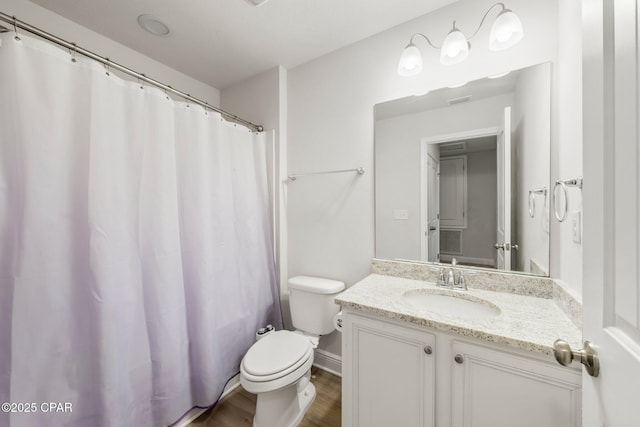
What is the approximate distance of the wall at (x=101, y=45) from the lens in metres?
1.25

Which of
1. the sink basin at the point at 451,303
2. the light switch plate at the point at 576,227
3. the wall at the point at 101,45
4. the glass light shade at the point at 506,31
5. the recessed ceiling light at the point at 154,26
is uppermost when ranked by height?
the recessed ceiling light at the point at 154,26

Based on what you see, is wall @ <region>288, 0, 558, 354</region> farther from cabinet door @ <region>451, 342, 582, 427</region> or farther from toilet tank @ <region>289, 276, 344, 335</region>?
cabinet door @ <region>451, 342, 582, 427</region>

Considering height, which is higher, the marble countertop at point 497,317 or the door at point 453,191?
the door at point 453,191

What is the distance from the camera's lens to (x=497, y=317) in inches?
37.2

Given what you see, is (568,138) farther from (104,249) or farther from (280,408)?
(104,249)

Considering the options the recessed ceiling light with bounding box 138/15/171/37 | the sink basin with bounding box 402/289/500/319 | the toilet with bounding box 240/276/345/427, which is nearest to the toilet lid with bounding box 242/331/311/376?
the toilet with bounding box 240/276/345/427

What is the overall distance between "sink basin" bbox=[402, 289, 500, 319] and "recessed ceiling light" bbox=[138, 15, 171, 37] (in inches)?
83.9

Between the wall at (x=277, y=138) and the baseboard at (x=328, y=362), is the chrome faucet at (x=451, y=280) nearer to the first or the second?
the baseboard at (x=328, y=362)

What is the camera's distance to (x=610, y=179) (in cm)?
43

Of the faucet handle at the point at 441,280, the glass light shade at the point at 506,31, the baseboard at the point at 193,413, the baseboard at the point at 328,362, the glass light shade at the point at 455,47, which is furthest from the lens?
the baseboard at the point at 328,362

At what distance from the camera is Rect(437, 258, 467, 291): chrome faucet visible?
1269 millimetres

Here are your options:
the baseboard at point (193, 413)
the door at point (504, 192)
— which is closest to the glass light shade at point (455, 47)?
the door at point (504, 192)

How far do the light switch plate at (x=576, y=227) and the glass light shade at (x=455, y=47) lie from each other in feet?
2.99

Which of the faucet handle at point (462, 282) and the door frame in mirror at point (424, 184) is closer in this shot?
the faucet handle at point (462, 282)
